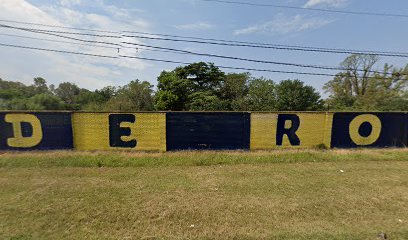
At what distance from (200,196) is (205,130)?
4.09 m

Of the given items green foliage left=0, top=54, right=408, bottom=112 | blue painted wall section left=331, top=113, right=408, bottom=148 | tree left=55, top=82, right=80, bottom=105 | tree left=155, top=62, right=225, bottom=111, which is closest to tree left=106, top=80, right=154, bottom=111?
green foliage left=0, top=54, right=408, bottom=112

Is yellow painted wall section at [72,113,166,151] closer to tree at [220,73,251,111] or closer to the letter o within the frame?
the letter o

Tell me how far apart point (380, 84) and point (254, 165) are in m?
34.9

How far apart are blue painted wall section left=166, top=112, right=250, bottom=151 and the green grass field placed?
0.74 m

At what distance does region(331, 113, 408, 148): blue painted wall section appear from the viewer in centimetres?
920

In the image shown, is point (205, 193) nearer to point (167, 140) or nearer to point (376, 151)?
point (167, 140)

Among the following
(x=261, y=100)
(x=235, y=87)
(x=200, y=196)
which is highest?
(x=235, y=87)

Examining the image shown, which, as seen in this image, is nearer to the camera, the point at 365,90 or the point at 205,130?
the point at 205,130

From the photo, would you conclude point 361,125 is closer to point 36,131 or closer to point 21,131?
point 36,131

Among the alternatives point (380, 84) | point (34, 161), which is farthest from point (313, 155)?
point (380, 84)

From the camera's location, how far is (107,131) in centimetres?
849

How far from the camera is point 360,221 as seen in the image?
12.0 ft

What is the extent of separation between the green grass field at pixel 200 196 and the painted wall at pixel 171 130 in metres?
0.68

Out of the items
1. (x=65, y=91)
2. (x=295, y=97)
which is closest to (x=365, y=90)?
(x=295, y=97)
